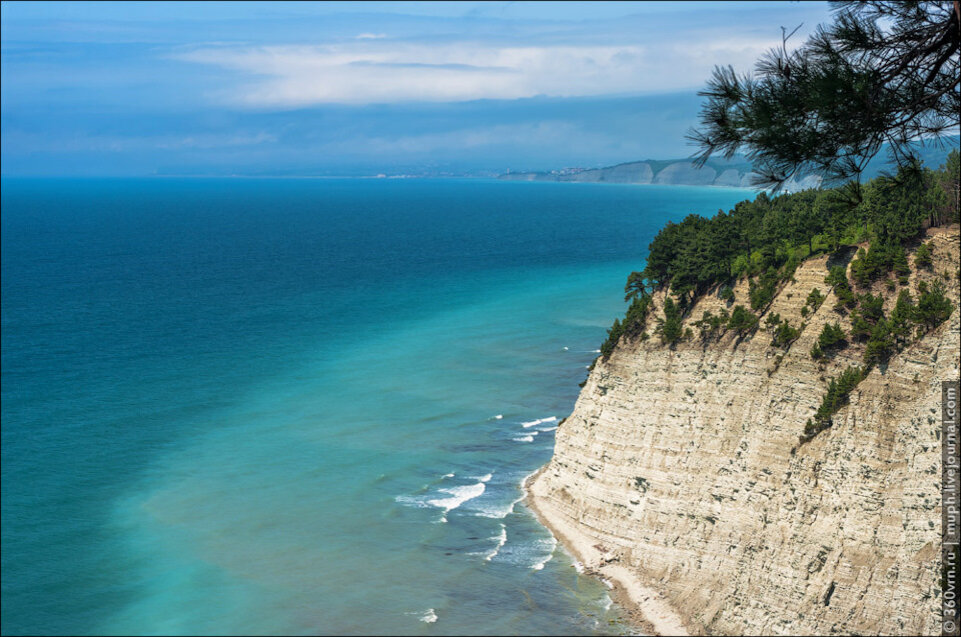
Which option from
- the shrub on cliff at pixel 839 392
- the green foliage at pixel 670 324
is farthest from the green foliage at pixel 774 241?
the shrub on cliff at pixel 839 392

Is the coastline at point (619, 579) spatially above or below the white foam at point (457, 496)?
below

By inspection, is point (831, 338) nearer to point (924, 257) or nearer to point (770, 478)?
point (924, 257)

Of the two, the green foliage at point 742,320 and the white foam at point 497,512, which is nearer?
the green foliage at point 742,320

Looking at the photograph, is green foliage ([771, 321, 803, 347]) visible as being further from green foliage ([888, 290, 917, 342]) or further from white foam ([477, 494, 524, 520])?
white foam ([477, 494, 524, 520])

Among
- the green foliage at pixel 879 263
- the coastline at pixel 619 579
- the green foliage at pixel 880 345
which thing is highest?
the green foliage at pixel 879 263

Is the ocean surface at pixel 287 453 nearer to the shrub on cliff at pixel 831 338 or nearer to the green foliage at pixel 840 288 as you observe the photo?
the shrub on cliff at pixel 831 338

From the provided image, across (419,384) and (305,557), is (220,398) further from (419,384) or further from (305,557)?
(305,557)

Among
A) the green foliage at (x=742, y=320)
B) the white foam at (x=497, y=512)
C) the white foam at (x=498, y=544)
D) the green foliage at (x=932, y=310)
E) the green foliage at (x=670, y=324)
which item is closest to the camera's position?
the green foliage at (x=932, y=310)

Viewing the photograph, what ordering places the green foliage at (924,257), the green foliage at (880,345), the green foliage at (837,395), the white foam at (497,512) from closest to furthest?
the green foliage at (880,345), the green foliage at (837,395), the green foliage at (924,257), the white foam at (497,512)
